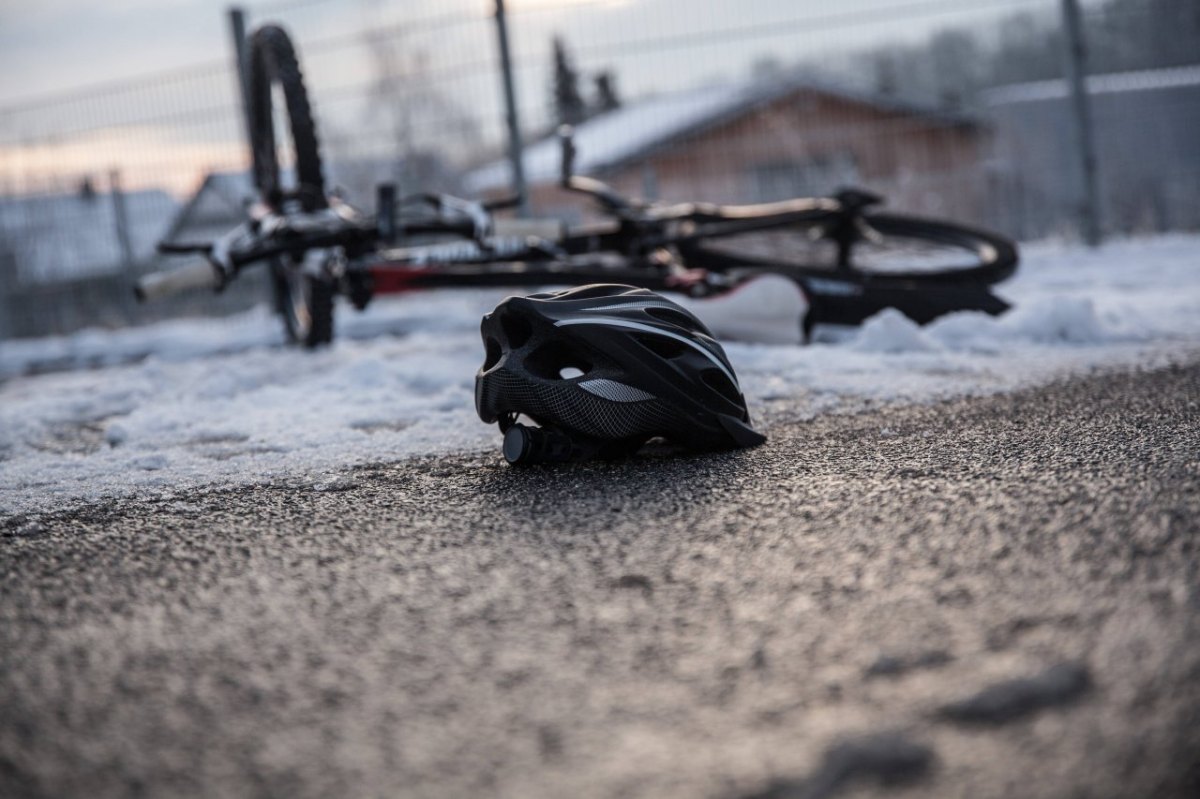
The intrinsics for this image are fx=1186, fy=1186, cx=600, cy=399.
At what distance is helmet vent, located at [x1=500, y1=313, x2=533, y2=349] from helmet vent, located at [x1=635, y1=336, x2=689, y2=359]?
0.96 ft

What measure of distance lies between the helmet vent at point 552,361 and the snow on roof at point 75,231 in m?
8.51

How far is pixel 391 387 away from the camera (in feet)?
15.2

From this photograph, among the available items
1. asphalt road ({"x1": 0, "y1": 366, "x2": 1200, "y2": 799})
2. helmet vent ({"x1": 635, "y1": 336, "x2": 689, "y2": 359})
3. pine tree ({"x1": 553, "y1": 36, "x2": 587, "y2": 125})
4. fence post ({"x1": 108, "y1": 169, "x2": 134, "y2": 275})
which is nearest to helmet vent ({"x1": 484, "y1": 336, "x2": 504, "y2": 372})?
helmet vent ({"x1": 635, "y1": 336, "x2": 689, "y2": 359})

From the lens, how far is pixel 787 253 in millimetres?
9758

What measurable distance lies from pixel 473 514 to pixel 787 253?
7.72 metres

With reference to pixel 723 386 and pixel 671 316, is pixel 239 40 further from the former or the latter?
pixel 723 386

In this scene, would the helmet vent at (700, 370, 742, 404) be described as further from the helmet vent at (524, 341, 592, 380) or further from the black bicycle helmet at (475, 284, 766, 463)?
the helmet vent at (524, 341, 592, 380)

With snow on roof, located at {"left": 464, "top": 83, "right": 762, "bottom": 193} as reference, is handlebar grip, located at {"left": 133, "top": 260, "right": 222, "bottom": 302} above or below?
below

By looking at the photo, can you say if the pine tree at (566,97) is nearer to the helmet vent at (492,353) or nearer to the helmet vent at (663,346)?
the helmet vent at (492,353)

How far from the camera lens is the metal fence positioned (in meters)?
9.34

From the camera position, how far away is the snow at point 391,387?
3.24 meters

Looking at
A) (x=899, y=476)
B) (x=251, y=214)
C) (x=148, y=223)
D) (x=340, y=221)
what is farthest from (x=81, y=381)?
(x=899, y=476)

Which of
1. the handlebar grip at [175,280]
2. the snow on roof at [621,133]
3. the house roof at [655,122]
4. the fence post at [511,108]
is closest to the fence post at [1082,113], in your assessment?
the house roof at [655,122]

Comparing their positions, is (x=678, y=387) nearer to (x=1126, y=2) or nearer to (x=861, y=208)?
(x=861, y=208)
